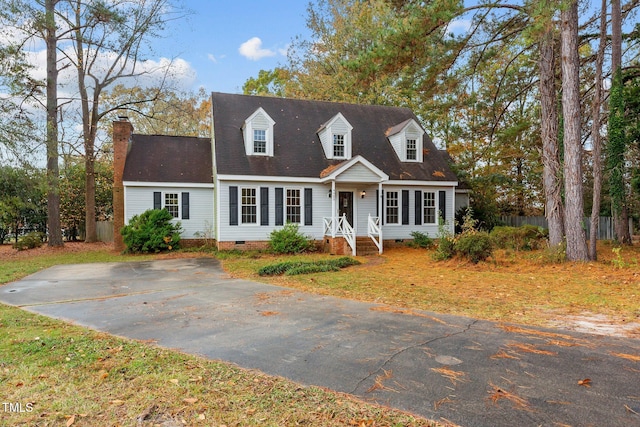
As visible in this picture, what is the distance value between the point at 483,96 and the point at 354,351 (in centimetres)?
1869

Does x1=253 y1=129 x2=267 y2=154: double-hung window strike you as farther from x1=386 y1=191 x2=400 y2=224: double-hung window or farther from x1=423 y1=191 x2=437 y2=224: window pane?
x1=423 y1=191 x2=437 y2=224: window pane

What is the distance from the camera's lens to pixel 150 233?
15820 mm

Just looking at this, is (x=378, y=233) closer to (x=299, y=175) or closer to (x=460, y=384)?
(x=299, y=175)

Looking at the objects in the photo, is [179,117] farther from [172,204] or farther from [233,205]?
[233,205]

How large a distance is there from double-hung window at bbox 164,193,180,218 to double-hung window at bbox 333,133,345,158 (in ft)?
24.6

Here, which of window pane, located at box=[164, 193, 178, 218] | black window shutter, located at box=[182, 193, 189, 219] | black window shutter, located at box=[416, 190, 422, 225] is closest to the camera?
window pane, located at box=[164, 193, 178, 218]

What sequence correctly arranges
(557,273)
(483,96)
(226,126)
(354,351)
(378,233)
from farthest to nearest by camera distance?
(483,96), (226,126), (378,233), (557,273), (354,351)

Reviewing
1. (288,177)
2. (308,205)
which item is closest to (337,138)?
(288,177)

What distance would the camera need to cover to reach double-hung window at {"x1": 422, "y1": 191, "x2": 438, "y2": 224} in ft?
61.2

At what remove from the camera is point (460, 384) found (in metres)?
3.40

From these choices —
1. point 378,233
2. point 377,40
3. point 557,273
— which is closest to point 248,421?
point 557,273

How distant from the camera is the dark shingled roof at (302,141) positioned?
16.7 m

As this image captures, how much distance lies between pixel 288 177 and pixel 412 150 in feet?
21.7

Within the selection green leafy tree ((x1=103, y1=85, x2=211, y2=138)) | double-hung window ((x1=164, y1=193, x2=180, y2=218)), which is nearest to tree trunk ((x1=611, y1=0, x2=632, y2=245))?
double-hung window ((x1=164, y1=193, x2=180, y2=218))
